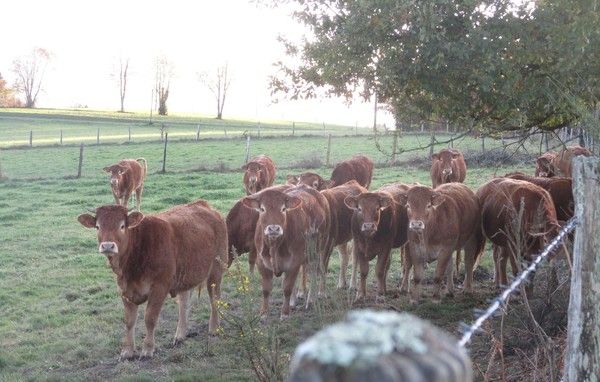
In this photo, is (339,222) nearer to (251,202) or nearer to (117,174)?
(251,202)

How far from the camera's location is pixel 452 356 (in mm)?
977

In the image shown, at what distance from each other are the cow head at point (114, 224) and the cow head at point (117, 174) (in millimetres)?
11501

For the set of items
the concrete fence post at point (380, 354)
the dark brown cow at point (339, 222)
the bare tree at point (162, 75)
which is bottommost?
the dark brown cow at point (339, 222)

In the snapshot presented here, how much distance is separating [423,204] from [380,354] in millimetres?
9108

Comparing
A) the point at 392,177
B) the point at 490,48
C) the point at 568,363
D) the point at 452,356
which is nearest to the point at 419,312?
the point at 490,48

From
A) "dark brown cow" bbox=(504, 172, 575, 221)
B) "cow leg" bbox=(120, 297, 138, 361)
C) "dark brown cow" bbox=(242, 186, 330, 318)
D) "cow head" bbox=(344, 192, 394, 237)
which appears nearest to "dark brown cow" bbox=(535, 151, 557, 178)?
"dark brown cow" bbox=(504, 172, 575, 221)

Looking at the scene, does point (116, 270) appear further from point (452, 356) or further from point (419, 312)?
point (452, 356)

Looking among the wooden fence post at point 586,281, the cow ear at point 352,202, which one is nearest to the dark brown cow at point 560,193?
the cow ear at point 352,202

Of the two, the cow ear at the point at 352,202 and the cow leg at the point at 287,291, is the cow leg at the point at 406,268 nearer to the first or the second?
A: the cow ear at the point at 352,202

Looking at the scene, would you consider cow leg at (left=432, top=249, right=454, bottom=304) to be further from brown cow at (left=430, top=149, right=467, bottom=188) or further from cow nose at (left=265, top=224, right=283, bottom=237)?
brown cow at (left=430, top=149, right=467, bottom=188)

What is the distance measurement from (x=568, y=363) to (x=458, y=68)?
14.9 ft

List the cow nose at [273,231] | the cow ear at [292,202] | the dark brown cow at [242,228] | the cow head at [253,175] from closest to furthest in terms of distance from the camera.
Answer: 1. the cow nose at [273,231]
2. the cow ear at [292,202]
3. the dark brown cow at [242,228]
4. the cow head at [253,175]

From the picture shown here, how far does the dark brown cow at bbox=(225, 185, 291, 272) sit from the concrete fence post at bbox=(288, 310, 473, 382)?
388 inches

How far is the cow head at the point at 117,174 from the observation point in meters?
19.2
